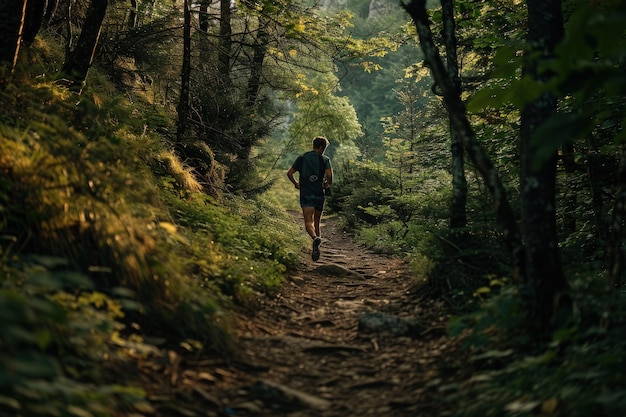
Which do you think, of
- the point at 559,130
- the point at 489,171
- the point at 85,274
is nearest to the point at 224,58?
the point at 85,274

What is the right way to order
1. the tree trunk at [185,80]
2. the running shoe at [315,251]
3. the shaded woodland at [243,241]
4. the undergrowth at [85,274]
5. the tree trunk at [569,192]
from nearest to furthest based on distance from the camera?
the undergrowth at [85,274] < the shaded woodland at [243,241] < the tree trunk at [569,192] < the tree trunk at [185,80] < the running shoe at [315,251]

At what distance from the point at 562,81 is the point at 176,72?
411 inches

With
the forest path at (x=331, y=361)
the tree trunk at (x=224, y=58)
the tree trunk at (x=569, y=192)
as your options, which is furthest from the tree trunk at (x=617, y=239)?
the tree trunk at (x=224, y=58)

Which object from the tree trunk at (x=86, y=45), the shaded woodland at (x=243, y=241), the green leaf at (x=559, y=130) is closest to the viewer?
the green leaf at (x=559, y=130)

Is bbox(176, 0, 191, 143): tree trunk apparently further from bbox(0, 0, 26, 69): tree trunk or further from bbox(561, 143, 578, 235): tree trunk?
bbox(561, 143, 578, 235): tree trunk

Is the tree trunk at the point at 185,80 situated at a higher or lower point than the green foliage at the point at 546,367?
higher

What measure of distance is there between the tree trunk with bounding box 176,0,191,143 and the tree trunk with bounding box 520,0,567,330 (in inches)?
255

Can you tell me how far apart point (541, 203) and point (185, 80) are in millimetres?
7207

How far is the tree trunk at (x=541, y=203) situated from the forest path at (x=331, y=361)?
99 cm

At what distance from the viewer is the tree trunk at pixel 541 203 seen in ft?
12.7

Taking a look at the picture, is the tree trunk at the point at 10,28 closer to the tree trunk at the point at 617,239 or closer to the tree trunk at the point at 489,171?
the tree trunk at the point at 489,171

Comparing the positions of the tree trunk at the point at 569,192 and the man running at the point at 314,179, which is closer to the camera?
the tree trunk at the point at 569,192

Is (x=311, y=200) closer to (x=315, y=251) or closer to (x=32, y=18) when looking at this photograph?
(x=315, y=251)

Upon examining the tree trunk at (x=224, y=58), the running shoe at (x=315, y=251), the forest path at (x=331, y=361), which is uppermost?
the tree trunk at (x=224, y=58)
